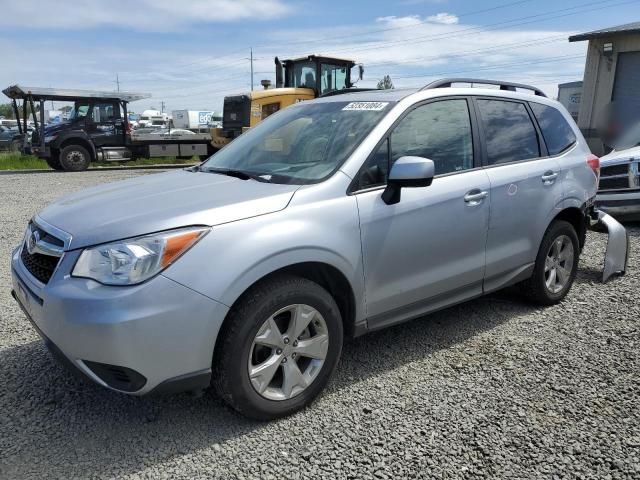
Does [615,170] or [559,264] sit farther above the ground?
[615,170]

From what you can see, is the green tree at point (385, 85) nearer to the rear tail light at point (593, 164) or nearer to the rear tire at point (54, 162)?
the rear tail light at point (593, 164)

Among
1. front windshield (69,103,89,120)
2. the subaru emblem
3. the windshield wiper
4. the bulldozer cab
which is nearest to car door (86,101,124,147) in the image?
front windshield (69,103,89,120)

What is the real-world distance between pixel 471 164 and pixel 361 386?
5.51 ft

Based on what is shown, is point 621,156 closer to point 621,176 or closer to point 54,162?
point 621,176

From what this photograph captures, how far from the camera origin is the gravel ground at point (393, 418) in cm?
258

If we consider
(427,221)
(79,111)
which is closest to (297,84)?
(79,111)

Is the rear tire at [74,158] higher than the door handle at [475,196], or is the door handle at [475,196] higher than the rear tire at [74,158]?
the door handle at [475,196]

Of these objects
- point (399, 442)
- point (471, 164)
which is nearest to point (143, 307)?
point (399, 442)

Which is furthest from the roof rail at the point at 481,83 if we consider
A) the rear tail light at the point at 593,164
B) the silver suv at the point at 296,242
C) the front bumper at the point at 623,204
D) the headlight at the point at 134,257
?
the front bumper at the point at 623,204

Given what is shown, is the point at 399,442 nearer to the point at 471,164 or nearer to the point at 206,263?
the point at 206,263

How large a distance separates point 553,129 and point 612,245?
4.95ft

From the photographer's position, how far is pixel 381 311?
3281 millimetres

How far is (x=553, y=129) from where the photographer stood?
450 centimetres

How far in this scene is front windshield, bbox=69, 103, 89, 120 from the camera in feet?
59.3
